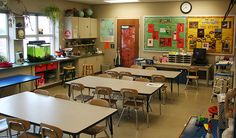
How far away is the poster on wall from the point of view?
10.4 metres

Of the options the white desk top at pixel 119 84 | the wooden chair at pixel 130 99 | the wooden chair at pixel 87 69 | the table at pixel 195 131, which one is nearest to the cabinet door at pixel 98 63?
the wooden chair at pixel 87 69

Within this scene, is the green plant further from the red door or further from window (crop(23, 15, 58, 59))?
the red door

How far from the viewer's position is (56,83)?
8.48 meters

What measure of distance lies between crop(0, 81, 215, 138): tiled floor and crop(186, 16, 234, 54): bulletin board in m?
1.62

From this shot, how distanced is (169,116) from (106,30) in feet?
18.5

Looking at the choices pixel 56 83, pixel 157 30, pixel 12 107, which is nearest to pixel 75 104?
pixel 12 107

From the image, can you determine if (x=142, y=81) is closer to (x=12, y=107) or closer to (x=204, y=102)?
(x=204, y=102)

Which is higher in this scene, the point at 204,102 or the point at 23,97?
the point at 23,97

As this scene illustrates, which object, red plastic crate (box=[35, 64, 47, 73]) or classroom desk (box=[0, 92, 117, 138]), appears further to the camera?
red plastic crate (box=[35, 64, 47, 73])

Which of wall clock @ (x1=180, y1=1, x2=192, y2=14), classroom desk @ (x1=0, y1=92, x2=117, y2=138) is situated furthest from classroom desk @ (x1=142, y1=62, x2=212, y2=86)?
classroom desk @ (x1=0, y1=92, x2=117, y2=138)

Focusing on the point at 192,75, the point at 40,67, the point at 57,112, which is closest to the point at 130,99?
the point at 57,112

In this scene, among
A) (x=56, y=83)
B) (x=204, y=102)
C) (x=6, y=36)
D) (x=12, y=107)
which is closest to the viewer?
(x=12, y=107)

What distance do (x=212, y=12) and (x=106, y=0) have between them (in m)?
3.50

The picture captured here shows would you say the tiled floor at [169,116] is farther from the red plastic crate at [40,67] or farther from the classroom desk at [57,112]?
the classroom desk at [57,112]
